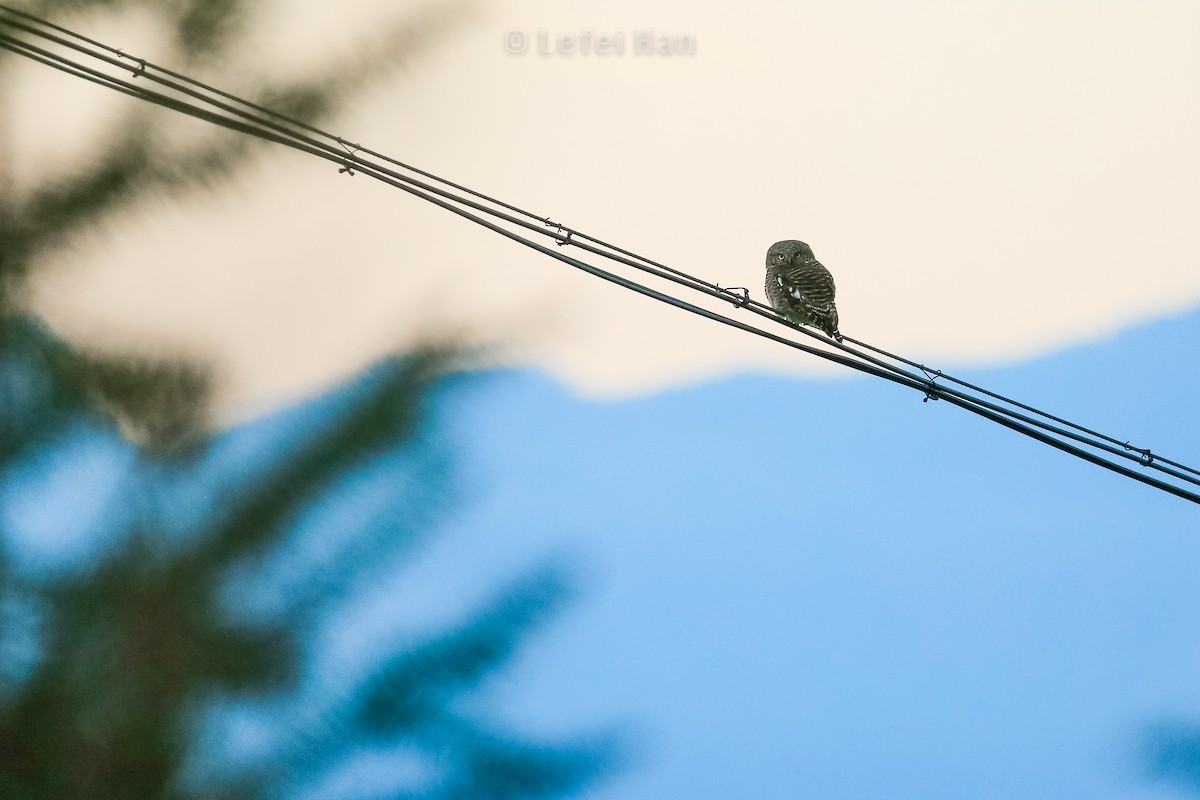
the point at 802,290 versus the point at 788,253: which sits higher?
the point at 788,253

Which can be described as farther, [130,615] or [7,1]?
[130,615]

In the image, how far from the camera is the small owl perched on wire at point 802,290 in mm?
3674

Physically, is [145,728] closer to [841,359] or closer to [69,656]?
[69,656]

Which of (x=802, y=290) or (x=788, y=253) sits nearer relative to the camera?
(x=802, y=290)

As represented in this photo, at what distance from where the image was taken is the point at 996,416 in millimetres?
2428

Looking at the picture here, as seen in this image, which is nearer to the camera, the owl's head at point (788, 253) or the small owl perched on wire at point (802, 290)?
the small owl perched on wire at point (802, 290)

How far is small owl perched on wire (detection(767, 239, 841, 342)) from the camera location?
3.67 meters

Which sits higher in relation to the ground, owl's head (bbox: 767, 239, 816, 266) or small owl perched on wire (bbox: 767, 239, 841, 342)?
owl's head (bbox: 767, 239, 816, 266)

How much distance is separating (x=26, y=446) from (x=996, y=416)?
290cm

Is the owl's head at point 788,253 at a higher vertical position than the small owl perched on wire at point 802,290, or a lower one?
higher

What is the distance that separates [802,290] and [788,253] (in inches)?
19.3

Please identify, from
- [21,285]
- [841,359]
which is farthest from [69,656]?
[841,359]

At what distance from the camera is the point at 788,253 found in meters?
4.25

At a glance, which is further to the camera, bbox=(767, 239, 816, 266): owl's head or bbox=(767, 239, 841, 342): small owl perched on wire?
bbox=(767, 239, 816, 266): owl's head
